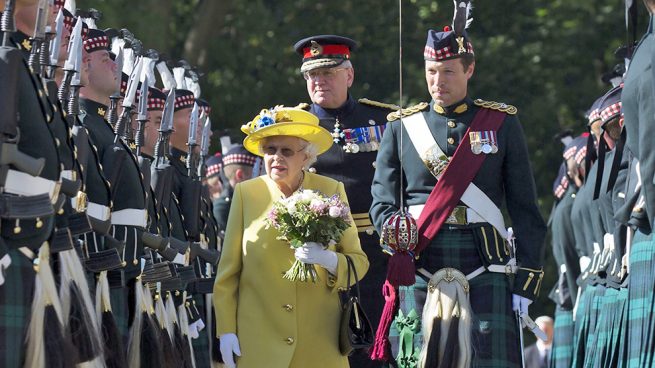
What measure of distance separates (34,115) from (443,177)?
9.26 ft

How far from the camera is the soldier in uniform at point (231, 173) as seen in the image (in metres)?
15.9

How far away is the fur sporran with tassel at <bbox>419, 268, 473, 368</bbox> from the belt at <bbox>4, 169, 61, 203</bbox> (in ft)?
8.57

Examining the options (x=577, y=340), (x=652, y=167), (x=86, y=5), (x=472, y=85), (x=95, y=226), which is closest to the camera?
(x=652, y=167)

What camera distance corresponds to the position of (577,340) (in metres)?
13.0

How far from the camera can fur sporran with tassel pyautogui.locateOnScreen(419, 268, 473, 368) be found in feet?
31.9

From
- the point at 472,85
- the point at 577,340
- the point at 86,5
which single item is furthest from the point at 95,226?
the point at 472,85

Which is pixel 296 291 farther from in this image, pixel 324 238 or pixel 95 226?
pixel 95 226

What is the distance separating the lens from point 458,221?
9969 millimetres

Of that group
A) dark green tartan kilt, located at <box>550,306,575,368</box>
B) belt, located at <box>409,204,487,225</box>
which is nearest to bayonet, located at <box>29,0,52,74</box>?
belt, located at <box>409,204,487,225</box>

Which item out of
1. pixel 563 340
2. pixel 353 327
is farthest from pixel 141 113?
pixel 563 340

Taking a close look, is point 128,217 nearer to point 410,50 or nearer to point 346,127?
point 346,127

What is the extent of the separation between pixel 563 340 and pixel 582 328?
1461mm

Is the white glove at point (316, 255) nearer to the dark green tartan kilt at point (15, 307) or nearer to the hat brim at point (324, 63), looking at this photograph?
the dark green tartan kilt at point (15, 307)

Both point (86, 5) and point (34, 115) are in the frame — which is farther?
point (86, 5)
